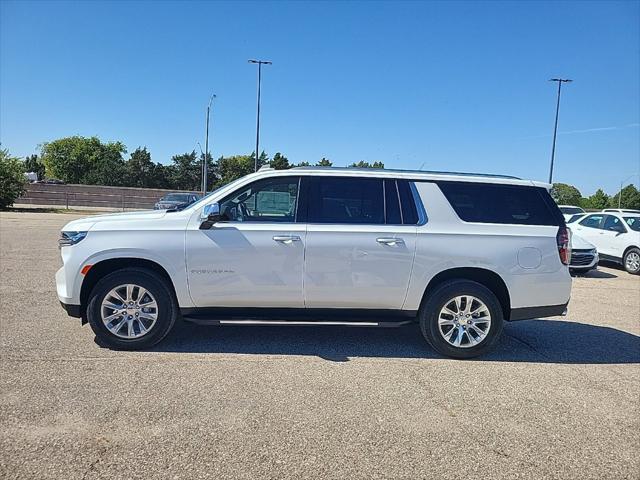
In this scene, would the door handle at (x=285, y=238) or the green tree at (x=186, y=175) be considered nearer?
the door handle at (x=285, y=238)

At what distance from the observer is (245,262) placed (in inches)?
190

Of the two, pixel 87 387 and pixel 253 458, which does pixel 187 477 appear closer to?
pixel 253 458

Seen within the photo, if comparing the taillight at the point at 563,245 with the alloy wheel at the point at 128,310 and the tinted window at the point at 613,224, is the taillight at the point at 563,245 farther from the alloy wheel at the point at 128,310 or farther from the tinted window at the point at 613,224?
the tinted window at the point at 613,224

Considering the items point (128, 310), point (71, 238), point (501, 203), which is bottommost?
point (128, 310)

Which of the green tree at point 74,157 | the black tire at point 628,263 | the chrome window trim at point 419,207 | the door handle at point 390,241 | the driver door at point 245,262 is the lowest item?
the black tire at point 628,263

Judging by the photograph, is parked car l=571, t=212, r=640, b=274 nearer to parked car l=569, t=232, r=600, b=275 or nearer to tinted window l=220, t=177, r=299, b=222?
parked car l=569, t=232, r=600, b=275

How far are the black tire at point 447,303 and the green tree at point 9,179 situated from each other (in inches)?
1317

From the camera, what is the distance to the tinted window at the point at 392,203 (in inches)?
197

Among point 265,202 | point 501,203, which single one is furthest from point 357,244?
point 501,203

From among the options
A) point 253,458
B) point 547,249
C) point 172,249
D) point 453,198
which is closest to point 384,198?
point 453,198

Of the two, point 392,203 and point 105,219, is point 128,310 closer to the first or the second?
point 105,219

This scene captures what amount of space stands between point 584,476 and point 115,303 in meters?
4.27

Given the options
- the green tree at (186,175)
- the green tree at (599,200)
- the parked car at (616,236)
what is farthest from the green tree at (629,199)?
the parked car at (616,236)

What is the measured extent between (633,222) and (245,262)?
12.5 metres
